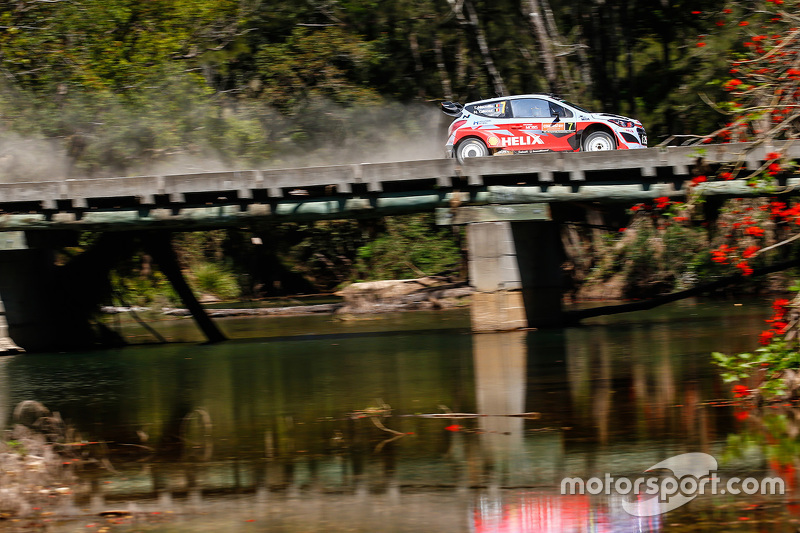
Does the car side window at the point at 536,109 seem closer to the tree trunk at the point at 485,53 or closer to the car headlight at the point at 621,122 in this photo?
the car headlight at the point at 621,122

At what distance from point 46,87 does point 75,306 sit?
845 centimetres

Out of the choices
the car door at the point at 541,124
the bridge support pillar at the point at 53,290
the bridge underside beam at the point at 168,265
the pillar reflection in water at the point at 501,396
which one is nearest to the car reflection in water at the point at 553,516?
the pillar reflection in water at the point at 501,396

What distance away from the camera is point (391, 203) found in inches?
789

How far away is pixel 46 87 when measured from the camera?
2761cm

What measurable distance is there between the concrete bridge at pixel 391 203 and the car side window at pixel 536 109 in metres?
1.26

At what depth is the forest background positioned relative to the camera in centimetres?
2716

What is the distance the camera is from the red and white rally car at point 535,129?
19.0 metres

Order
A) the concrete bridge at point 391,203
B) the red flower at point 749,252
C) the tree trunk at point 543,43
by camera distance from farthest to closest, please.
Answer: the tree trunk at point 543,43
the concrete bridge at point 391,203
the red flower at point 749,252

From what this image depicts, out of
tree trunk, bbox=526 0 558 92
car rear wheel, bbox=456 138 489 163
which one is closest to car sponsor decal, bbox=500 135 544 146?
car rear wheel, bbox=456 138 489 163

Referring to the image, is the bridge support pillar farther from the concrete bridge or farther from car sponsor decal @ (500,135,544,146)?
car sponsor decal @ (500,135,544,146)

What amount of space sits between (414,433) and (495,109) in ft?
35.6

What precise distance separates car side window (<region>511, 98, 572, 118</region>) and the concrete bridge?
126cm

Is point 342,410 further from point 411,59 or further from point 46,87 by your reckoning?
point 411,59

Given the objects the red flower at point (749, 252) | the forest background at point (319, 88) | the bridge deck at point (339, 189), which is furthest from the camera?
the forest background at point (319, 88)
